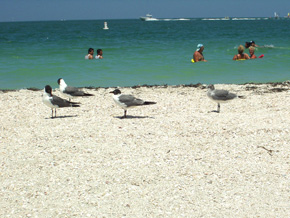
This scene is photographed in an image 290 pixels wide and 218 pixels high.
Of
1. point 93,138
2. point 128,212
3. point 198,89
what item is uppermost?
point 198,89

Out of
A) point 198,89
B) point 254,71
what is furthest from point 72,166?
point 254,71

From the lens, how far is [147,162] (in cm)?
685

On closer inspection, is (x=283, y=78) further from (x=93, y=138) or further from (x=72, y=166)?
(x=72, y=166)

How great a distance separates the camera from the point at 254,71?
1964 centimetres

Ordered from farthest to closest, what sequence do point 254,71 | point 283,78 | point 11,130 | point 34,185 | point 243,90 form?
point 254,71 → point 283,78 → point 243,90 → point 11,130 → point 34,185

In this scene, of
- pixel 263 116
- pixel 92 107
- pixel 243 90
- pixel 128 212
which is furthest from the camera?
pixel 243 90

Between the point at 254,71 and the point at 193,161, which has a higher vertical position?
the point at 254,71

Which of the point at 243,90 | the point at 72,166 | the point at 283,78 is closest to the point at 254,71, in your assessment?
the point at 283,78

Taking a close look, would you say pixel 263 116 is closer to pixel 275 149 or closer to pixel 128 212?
pixel 275 149

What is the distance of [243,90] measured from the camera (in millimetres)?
14094

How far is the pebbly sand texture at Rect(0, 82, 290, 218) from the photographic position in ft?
17.6

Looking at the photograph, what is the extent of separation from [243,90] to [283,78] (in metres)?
4.82

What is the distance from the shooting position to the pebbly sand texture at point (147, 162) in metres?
5.37

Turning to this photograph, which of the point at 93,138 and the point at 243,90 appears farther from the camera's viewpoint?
the point at 243,90
